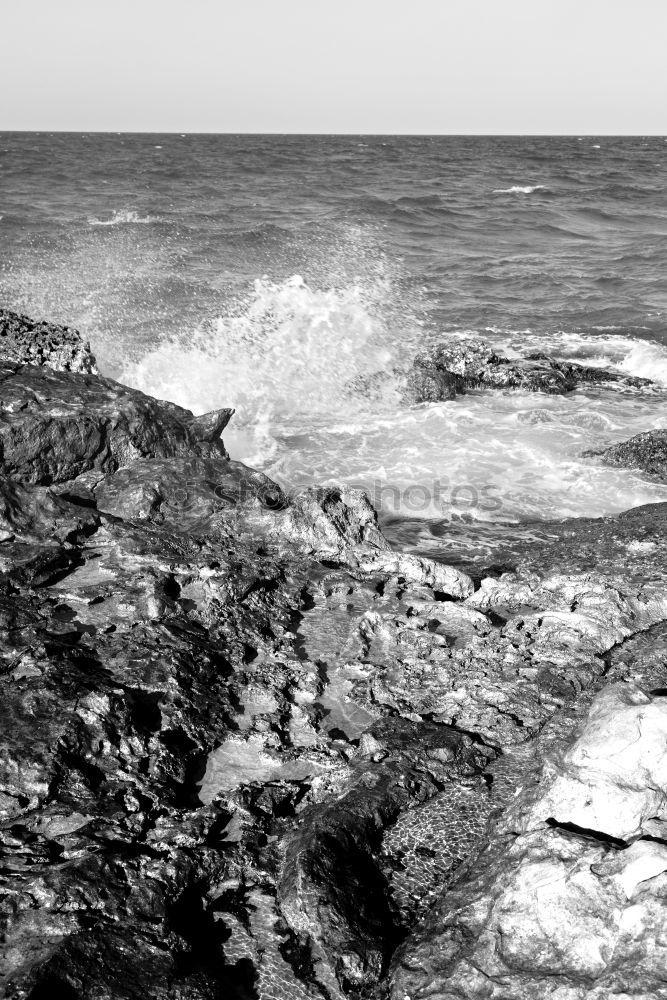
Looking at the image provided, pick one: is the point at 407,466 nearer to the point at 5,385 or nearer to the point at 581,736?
the point at 5,385

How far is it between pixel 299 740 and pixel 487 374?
9.14 meters

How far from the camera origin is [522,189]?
32906 millimetres

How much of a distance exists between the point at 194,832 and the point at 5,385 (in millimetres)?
4038

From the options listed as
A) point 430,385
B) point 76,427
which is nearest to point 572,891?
point 76,427

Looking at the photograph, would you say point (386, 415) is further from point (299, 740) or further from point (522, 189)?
point (522, 189)

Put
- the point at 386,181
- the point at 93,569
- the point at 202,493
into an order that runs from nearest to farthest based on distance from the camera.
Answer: the point at 93,569 → the point at 202,493 → the point at 386,181

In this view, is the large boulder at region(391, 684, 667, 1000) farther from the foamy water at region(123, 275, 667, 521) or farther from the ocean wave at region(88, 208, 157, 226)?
the ocean wave at region(88, 208, 157, 226)

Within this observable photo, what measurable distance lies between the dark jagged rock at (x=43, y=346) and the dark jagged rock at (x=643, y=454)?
215 inches

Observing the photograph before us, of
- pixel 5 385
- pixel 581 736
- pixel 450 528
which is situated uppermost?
pixel 5 385

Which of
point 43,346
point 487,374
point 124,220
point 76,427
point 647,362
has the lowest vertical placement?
point 487,374

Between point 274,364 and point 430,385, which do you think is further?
point 274,364

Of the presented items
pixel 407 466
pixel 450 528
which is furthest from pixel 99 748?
pixel 407 466

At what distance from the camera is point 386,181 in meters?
33.4

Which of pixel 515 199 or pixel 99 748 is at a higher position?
pixel 515 199
